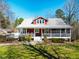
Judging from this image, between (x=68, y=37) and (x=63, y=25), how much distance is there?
10.3ft

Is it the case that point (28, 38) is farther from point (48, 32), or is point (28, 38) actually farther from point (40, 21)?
point (40, 21)

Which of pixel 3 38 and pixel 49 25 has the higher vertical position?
pixel 49 25

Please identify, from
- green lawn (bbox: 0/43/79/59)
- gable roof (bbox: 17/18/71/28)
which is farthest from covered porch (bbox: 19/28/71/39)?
green lawn (bbox: 0/43/79/59)

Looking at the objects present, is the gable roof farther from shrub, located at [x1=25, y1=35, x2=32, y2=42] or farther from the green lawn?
the green lawn

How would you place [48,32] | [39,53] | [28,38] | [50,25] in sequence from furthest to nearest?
[48,32] < [50,25] < [28,38] < [39,53]

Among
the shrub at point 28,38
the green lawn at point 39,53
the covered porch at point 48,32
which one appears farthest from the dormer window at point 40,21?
the green lawn at point 39,53

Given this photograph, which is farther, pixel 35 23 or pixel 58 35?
pixel 35 23

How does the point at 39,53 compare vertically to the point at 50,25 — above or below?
below

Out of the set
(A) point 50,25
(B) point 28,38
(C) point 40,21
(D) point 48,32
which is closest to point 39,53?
(B) point 28,38

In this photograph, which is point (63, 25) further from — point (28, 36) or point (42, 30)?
point (28, 36)

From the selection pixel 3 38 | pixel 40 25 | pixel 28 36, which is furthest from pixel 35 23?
pixel 3 38

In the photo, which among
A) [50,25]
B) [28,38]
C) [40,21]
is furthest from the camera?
[40,21]

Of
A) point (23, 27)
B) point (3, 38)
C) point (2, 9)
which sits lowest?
point (3, 38)

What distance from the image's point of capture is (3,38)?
3294 centimetres
